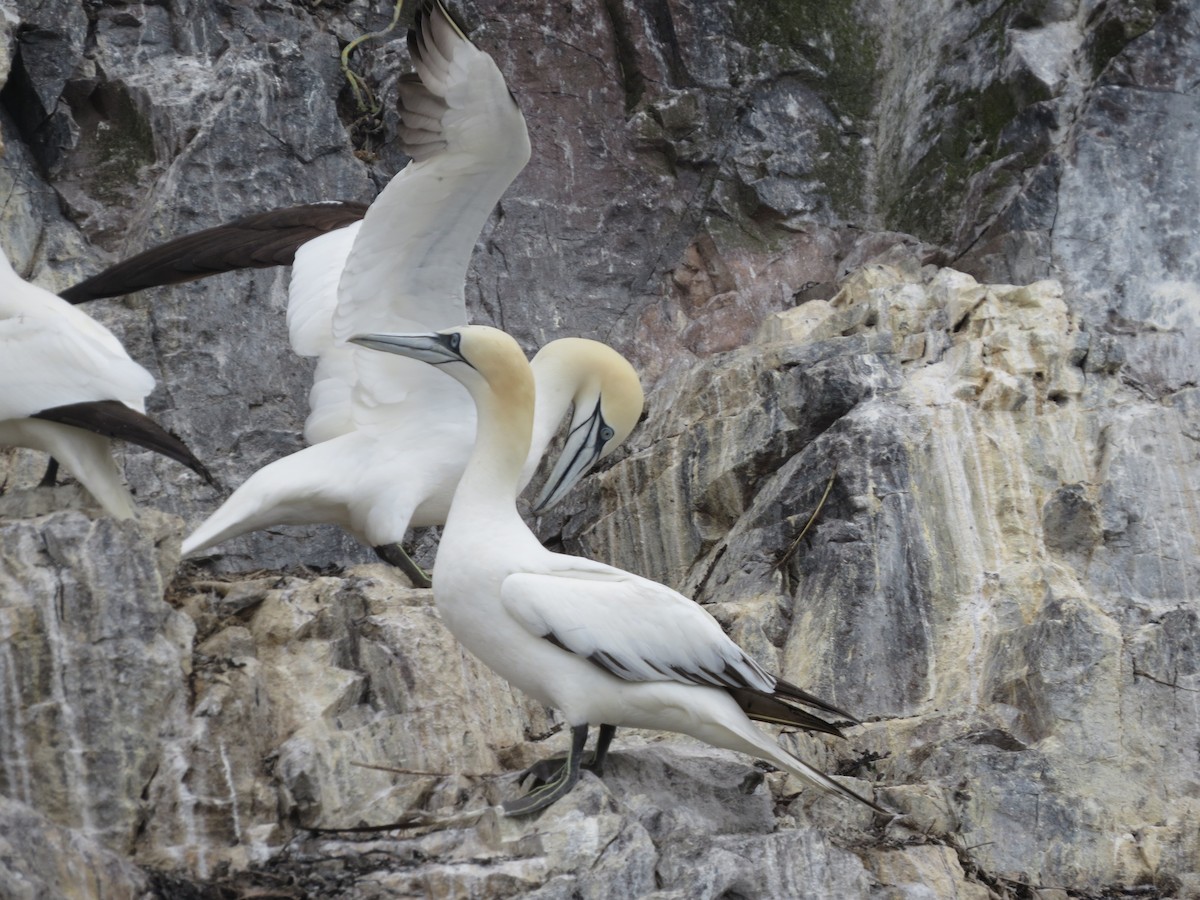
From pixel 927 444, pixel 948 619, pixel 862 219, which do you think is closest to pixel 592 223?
pixel 862 219

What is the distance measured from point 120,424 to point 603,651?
1694 mm

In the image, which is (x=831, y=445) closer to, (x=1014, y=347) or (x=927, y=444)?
(x=927, y=444)

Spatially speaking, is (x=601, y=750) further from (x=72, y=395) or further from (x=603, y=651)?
(x=72, y=395)

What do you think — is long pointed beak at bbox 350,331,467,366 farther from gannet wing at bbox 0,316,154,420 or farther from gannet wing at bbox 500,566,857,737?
gannet wing at bbox 500,566,857,737

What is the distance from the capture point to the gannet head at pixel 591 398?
22.7 ft

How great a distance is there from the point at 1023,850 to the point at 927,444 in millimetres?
1906

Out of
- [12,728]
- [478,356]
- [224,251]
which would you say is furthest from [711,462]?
[12,728]

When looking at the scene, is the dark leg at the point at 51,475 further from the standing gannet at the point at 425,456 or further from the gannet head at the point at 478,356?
the gannet head at the point at 478,356

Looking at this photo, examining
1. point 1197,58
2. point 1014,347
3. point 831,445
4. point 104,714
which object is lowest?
point 104,714

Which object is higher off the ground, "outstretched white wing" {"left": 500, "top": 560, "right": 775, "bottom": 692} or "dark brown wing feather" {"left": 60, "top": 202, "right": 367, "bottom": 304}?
"dark brown wing feather" {"left": 60, "top": 202, "right": 367, "bottom": 304}

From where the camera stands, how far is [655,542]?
7.71 meters

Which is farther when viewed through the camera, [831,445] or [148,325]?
[148,325]

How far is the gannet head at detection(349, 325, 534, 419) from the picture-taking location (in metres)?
5.34

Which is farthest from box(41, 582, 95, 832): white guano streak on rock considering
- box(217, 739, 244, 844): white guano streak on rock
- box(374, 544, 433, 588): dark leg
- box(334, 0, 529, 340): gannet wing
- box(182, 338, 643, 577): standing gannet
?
box(334, 0, 529, 340): gannet wing
